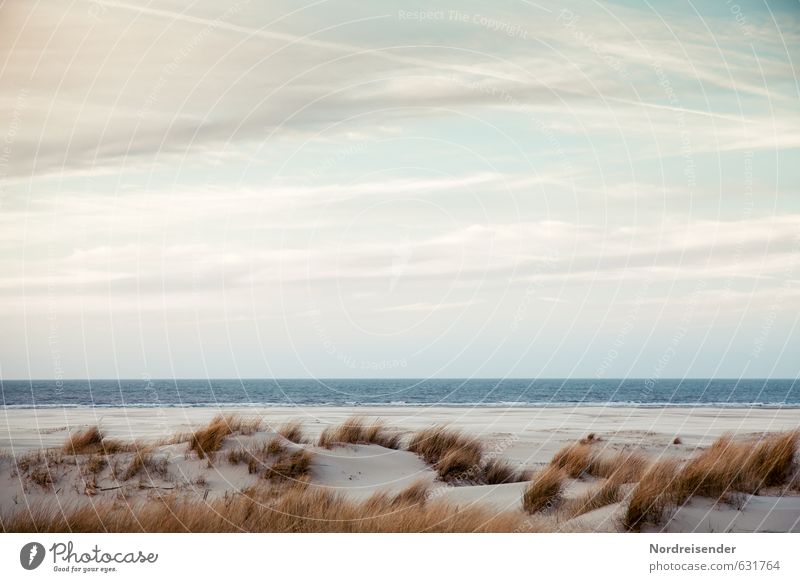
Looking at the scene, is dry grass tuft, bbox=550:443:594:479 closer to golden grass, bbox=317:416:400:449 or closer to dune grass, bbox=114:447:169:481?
golden grass, bbox=317:416:400:449

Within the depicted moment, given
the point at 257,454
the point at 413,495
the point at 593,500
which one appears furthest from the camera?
the point at 257,454

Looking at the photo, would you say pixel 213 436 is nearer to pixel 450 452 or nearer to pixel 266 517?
pixel 266 517

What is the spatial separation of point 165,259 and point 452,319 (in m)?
10.2

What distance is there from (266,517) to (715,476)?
148 inches

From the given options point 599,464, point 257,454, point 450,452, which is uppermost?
point 257,454

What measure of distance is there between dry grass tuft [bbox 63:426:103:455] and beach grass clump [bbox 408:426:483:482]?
329cm

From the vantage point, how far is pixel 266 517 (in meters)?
7.20

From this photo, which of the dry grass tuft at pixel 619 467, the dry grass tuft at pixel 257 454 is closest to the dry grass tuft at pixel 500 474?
the dry grass tuft at pixel 619 467

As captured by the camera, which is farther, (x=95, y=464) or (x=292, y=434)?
(x=292, y=434)

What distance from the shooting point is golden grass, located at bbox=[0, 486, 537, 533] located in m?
6.98

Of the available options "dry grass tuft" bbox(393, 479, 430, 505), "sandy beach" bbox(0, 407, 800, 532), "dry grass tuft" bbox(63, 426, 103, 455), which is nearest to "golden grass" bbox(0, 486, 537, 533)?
"dry grass tuft" bbox(393, 479, 430, 505)

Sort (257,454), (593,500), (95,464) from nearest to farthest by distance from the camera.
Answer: (593,500) → (95,464) → (257,454)

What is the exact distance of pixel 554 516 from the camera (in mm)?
7309

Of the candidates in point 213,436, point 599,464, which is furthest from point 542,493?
point 213,436
